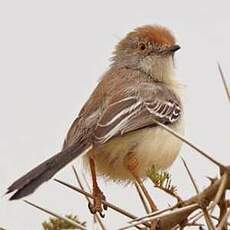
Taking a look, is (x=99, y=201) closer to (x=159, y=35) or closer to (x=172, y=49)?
(x=172, y=49)

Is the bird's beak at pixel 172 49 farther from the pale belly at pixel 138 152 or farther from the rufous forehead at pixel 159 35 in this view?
the pale belly at pixel 138 152

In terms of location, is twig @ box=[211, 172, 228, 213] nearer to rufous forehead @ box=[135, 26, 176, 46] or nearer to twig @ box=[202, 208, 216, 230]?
twig @ box=[202, 208, 216, 230]

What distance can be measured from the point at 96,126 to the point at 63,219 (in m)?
2.62

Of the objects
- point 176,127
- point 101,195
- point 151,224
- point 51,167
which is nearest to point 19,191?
point 151,224

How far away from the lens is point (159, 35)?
226 inches

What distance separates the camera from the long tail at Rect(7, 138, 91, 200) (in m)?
2.23

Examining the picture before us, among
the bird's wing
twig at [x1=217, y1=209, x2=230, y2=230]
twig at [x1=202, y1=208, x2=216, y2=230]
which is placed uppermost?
twig at [x1=202, y1=208, x2=216, y2=230]

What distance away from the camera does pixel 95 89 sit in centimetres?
519

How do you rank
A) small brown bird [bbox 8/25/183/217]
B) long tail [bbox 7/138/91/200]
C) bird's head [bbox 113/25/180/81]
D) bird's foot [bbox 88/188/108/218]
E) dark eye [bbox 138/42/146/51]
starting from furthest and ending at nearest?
dark eye [bbox 138/42/146/51]
bird's head [bbox 113/25/180/81]
small brown bird [bbox 8/25/183/217]
bird's foot [bbox 88/188/108/218]
long tail [bbox 7/138/91/200]

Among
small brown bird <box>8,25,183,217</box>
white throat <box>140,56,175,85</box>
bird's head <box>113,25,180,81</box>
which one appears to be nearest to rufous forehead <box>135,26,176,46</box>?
bird's head <box>113,25,180,81</box>

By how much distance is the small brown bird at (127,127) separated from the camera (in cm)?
409

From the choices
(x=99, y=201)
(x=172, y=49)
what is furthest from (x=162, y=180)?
(x=172, y=49)

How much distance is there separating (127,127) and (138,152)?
23cm

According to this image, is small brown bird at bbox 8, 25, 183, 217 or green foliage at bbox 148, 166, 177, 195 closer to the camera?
green foliage at bbox 148, 166, 177, 195
